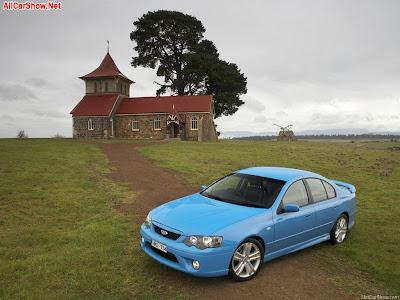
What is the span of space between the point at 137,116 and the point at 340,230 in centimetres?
3937

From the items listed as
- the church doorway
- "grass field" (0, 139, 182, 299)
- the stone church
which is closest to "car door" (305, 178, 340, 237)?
"grass field" (0, 139, 182, 299)

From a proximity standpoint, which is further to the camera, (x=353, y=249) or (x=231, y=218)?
(x=353, y=249)

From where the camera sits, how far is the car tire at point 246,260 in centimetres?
462

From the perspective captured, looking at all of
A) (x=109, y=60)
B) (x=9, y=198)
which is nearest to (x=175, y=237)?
(x=9, y=198)

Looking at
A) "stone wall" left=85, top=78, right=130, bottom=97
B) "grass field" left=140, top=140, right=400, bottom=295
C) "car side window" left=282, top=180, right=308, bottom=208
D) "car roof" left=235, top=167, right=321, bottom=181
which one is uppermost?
"stone wall" left=85, top=78, right=130, bottom=97

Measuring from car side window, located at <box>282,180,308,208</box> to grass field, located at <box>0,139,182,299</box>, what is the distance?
2.64m

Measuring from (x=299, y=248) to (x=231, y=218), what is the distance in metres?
1.85

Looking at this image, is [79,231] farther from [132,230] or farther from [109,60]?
[109,60]

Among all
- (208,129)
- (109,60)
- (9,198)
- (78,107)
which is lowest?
(9,198)

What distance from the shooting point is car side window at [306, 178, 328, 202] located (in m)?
6.14

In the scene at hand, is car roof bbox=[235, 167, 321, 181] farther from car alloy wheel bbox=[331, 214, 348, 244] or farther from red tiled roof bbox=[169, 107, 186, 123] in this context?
red tiled roof bbox=[169, 107, 186, 123]

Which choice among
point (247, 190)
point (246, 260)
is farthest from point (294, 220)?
point (246, 260)

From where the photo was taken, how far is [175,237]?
4.62 metres

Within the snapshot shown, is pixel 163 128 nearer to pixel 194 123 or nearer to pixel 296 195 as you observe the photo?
pixel 194 123
